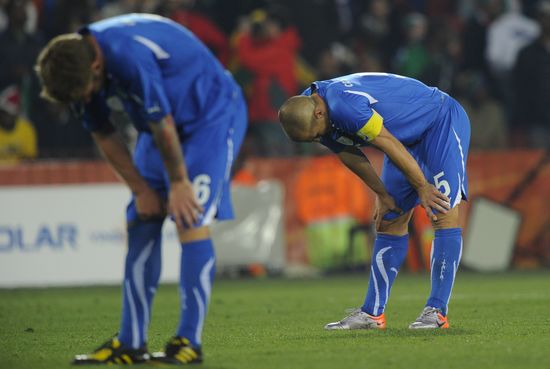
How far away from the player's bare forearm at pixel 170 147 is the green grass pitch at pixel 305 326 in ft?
3.55

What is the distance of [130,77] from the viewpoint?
19.1 ft

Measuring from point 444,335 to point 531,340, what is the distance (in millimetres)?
631

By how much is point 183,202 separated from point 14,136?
9569 mm

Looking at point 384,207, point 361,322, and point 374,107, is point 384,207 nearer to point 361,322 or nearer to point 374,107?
point 374,107

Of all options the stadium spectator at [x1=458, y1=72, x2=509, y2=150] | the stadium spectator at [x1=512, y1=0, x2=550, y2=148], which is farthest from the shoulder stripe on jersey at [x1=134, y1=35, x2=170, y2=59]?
the stadium spectator at [x1=512, y1=0, x2=550, y2=148]

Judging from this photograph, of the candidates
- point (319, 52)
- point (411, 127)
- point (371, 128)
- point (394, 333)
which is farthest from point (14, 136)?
point (371, 128)

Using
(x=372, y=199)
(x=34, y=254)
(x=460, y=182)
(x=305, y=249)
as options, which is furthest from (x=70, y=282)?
(x=460, y=182)

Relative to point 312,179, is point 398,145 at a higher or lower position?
→ higher

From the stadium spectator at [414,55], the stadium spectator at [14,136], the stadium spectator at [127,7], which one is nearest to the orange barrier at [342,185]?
the stadium spectator at [14,136]

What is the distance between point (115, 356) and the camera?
20.9 ft

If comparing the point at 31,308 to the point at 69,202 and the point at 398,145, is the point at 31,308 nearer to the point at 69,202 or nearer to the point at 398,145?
the point at 69,202

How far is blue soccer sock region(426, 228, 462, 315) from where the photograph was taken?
820cm

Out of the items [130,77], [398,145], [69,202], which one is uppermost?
[130,77]

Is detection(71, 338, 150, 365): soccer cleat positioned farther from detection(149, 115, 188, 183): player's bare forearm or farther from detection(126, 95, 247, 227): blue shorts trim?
detection(149, 115, 188, 183): player's bare forearm
